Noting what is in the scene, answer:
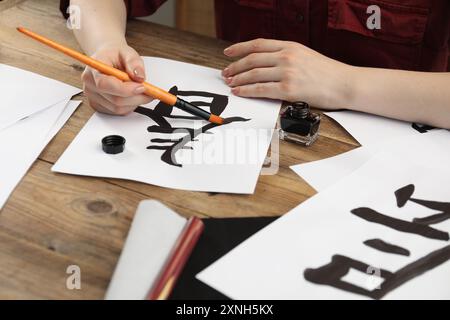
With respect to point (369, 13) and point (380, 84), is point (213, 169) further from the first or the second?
point (369, 13)

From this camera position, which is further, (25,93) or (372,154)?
(25,93)

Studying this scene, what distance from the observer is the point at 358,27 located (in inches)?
45.4

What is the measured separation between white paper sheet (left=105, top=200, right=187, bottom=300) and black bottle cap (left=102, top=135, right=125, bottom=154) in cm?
14

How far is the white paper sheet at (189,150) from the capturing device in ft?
2.48

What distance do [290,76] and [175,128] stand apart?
22cm

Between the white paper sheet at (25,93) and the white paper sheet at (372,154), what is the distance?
42cm

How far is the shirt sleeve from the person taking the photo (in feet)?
3.96

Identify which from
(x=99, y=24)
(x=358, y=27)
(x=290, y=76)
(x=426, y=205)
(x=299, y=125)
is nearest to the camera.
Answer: (x=426, y=205)

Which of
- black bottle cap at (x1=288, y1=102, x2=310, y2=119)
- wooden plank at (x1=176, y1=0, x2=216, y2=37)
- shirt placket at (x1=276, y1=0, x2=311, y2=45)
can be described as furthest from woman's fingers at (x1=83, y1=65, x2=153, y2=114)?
wooden plank at (x1=176, y1=0, x2=216, y2=37)

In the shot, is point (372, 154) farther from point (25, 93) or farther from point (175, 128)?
point (25, 93)

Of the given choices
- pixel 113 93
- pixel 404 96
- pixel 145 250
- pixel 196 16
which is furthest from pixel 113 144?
pixel 196 16
